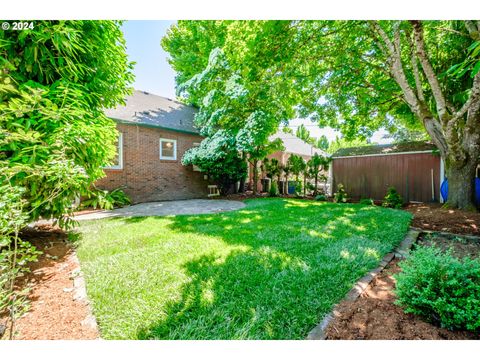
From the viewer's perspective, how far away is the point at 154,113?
32.2ft

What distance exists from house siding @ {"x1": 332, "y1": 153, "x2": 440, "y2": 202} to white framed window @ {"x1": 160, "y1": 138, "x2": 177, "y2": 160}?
8319 millimetres

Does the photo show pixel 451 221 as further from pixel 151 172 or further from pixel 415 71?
pixel 151 172

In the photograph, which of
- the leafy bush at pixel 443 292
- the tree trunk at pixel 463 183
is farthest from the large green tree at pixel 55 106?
the tree trunk at pixel 463 183

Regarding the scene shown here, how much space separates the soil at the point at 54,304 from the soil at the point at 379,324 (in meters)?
1.92

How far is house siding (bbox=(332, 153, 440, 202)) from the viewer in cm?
891

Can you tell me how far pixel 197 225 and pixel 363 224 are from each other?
3.54 meters

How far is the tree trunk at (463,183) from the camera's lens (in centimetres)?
545

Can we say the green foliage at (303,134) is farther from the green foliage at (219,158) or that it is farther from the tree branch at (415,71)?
the tree branch at (415,71)

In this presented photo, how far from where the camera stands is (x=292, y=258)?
2.84 metres

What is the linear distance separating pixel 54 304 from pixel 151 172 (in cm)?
747

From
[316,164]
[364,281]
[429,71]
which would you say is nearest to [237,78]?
[429,71]

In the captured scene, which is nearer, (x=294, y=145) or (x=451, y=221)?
(x=451, y=221)

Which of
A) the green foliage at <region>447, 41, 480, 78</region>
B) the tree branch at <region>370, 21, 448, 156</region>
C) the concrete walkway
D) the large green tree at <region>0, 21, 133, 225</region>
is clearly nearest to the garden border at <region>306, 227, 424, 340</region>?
the green foliage at <region>447, 41, 480, 78</region>
